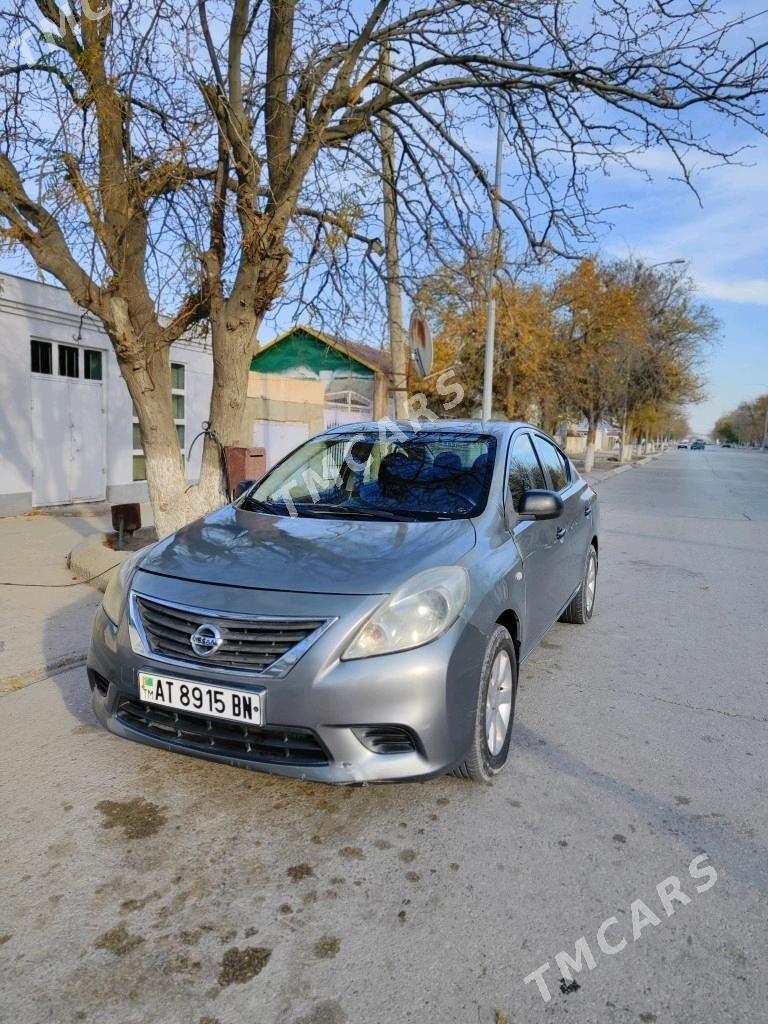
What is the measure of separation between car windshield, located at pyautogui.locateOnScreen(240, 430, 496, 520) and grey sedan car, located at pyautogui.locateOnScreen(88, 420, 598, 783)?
3 centimetres

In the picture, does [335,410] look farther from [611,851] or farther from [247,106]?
[611,851]

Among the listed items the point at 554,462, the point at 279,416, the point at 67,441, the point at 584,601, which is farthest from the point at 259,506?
the point at 279,416

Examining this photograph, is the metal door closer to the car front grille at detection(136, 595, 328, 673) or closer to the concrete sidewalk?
the concrete sidewalk

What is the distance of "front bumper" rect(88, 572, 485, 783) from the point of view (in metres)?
2.59

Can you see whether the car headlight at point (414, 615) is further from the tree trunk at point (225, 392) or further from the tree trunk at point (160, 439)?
the tree trunk at point (160, 439)

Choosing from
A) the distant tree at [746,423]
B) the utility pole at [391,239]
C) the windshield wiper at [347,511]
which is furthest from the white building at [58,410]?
the distant tree at [746,423]

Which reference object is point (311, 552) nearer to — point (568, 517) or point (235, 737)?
point (235, 737)

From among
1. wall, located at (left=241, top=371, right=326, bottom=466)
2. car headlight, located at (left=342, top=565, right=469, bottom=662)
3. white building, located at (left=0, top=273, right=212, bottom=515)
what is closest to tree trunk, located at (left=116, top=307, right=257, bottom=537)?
white building, located at (left=0, top=273, right=212, bottom=515)

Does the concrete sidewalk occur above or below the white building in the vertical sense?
below

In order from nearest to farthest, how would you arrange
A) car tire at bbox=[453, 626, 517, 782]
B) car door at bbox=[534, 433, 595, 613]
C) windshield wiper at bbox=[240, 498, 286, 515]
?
car tire at bbox=[453, 626, 517, 782] < windshield wiper at bbox=[240, 498, 286, 515] < car door at bbox=[534, 433, 595, 613]

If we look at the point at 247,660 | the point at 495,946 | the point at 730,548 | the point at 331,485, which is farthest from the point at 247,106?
the point at 730,548

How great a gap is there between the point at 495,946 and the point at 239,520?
2312 millimetres

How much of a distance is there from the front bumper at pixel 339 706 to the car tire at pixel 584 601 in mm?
2968

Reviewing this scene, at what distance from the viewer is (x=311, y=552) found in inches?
123
